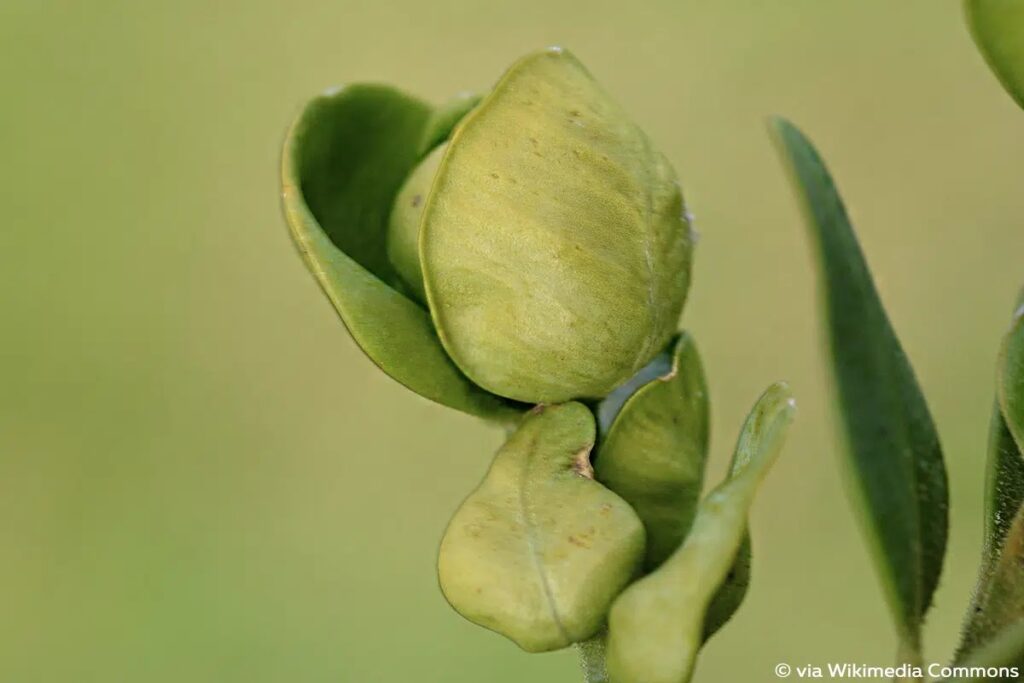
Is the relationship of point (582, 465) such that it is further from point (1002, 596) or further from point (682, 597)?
point (1002, 596)

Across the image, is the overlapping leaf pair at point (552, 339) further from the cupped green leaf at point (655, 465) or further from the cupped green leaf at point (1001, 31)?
the cupped green leaf at point (1001, 31)

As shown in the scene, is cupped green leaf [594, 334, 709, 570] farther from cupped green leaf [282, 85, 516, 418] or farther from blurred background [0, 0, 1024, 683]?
blurred background [0, 0, 1024, 683]

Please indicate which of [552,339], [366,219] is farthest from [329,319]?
[552,339]

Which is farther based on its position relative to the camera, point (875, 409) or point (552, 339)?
point (875, 409)

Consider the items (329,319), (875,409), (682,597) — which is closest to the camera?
(682,597)

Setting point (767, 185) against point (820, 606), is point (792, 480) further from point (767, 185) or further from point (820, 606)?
point (767, 185)

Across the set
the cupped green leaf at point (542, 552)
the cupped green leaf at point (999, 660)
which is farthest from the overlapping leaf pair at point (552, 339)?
the cupped green leaf at point (999, 660)

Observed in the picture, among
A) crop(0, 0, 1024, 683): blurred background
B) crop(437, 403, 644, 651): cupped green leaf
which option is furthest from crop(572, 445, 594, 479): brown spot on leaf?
crop(0, 0, 1024, 683): blurred background
